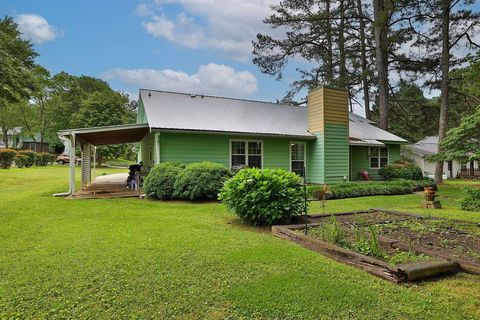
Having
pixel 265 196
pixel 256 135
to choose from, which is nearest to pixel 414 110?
pixel 256 135

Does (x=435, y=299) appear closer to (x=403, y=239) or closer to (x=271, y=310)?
(x=271, y=310)

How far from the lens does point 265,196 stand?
634 cm

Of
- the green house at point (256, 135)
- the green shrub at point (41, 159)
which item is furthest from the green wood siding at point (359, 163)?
the green shrub at point (41, 159)

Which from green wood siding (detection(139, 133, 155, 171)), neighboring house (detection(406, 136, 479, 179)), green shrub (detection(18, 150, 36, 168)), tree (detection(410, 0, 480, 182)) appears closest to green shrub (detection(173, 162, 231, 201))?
green wood siding (detection(139, 133, 155, 171))

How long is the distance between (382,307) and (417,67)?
72.5ft

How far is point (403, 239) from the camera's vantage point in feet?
16.6

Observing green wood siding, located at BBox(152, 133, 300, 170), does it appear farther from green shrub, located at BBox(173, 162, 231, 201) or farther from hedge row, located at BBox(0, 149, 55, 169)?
hedge row, located at BBox(0, 149, 55, 169)

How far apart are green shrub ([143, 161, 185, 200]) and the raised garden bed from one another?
5.26 meters

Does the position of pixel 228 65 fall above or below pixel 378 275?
above

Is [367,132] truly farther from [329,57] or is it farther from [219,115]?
[219,115]

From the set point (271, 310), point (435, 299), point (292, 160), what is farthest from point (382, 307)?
point (292, 160)

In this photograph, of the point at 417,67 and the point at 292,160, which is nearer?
the point at 292,160

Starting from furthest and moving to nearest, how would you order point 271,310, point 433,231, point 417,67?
point 417,67 < point 433,231 < point 271,310

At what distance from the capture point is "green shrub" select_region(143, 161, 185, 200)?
10.3 m
